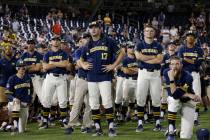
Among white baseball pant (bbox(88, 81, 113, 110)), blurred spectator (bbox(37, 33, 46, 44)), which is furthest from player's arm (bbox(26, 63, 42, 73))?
blurred spectator (bbox(37, 33, 46, 44))

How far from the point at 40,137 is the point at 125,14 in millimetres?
22988

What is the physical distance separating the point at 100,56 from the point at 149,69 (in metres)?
1.24

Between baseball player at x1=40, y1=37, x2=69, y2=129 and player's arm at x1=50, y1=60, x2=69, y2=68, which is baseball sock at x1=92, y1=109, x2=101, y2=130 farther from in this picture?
player's arm at x1=50, y1=60, x2=69, y2=68

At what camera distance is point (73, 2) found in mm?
34750

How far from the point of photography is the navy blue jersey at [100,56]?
12648 mm

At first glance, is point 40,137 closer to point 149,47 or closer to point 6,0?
point 149,47

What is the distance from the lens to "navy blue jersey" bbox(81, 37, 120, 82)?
12.6m

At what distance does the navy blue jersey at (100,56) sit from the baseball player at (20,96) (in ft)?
7.36

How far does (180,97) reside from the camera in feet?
38.7

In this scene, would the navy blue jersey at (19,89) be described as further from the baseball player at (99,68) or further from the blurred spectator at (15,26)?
the blurred spectator at (15,26)

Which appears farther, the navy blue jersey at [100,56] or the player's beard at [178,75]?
the navy blue jersey at [100,56]

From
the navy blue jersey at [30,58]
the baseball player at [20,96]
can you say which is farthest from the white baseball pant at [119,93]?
the baseball player at [20,96]

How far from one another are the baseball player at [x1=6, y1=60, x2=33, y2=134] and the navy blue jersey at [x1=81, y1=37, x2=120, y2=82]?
7.36 ft

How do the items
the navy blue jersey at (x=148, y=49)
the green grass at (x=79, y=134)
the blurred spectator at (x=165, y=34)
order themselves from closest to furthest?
the green grass at (x=79, y=134) < the navy blue jersey at (x=148, y=49) < the blurred spectator at (x=165, y=34)
